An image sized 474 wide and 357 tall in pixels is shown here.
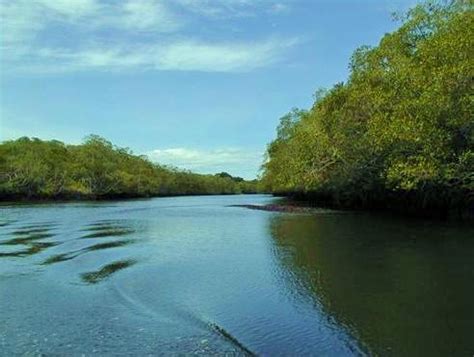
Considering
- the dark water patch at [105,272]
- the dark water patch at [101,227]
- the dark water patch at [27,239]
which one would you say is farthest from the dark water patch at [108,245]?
the dark water patch at [101,227]

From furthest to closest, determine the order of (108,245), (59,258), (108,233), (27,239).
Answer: (108,233) < (27,239) < (108,245) < (59,258)

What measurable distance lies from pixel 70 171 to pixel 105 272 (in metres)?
99.3

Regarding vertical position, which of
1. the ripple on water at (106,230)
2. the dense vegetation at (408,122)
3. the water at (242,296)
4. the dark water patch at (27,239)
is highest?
the dense vegetation at (408,122)

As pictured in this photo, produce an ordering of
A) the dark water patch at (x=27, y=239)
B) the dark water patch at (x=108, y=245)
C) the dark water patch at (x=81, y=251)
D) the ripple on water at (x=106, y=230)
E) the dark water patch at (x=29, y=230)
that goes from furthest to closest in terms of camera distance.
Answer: the dark water patch at (x=29, y=230), the ripple on water at (x=106, y=230), the dark water patch at (x=27, y=239), the dark water patch at (x=108, y=245), the dark water patch at (x=81, y=251)

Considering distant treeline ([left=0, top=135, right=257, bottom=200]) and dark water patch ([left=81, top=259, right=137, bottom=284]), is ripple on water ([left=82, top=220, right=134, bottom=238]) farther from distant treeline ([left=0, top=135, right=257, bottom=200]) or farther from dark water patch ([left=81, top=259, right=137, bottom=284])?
distant treeline ([left=0, top=135, right=257, bottom=200])

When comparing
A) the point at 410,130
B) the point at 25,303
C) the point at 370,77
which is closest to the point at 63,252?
the point at 25,303

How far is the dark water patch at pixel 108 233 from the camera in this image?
29.9 metres

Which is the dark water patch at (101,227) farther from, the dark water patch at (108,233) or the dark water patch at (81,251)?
the dark water patch at (81,251)

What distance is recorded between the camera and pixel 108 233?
31.1m

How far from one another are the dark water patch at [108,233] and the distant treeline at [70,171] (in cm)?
7173

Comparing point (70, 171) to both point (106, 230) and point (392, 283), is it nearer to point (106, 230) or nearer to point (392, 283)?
point (106, 230)

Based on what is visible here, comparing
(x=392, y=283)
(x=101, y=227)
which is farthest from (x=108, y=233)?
(x=392, y=283)

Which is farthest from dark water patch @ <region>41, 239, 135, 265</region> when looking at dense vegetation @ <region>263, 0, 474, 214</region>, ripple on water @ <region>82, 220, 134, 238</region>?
dense vegetation @ <region>263, 0, 474, 214</region>

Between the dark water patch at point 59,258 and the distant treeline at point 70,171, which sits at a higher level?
the distant treeline at point 70,171
